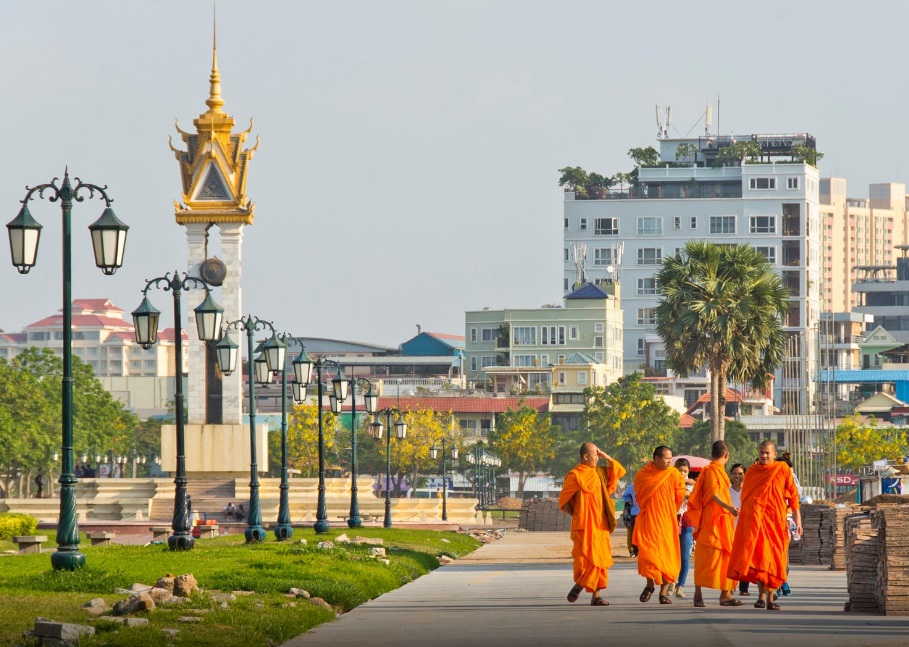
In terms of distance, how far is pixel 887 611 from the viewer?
1725cm

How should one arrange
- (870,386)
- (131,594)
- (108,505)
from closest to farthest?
1. (131,594)
2. (108,505)
3. (870,386)

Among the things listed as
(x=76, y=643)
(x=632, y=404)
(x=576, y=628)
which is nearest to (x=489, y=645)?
(x=576, y=628)

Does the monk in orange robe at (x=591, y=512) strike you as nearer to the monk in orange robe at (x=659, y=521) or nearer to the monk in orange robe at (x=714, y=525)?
the monk in orange robe at (x=659, y=521)

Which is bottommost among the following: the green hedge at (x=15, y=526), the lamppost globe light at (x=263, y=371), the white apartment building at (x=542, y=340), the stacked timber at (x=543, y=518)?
the stacked timber at (x=543, y=518)

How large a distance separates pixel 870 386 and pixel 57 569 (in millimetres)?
148359

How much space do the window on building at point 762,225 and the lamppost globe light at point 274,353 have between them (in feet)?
450

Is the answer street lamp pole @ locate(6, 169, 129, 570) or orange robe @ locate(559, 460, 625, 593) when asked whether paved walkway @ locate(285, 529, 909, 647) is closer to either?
orange robe @ locate(559, 460, 625, 593)

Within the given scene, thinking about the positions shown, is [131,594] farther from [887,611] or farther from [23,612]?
[887,611]

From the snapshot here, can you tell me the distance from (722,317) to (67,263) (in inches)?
1533

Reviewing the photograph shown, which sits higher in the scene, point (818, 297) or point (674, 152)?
point (674, 152)

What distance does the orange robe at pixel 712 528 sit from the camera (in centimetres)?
1906

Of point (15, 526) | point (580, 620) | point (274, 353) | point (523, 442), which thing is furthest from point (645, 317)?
point (580, 620)

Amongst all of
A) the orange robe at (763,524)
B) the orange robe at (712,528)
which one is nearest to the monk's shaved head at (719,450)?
the orange robe at (712,528)

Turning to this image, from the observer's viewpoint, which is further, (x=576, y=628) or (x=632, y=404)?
(x=632, y=404)
